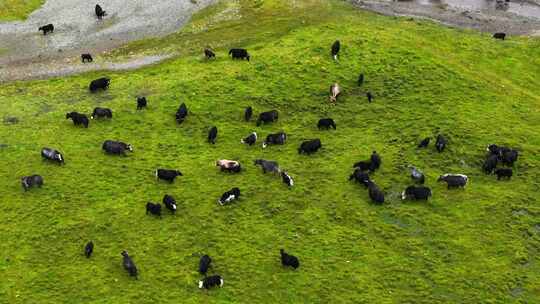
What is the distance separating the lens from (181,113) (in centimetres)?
4109

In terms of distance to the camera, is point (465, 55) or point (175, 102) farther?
point (465, 55)

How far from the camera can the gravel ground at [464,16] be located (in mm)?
59312

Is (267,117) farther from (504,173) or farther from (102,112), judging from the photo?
(504,173)

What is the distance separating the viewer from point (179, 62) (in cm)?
4962

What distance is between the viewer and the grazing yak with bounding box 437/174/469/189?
115ft

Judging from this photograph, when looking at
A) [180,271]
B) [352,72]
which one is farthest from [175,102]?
[180,271]

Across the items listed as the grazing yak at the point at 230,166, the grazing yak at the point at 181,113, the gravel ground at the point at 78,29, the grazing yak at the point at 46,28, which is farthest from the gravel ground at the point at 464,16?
the grazing yak at the point at 230,166

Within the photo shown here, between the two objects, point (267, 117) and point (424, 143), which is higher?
point (267, 117)

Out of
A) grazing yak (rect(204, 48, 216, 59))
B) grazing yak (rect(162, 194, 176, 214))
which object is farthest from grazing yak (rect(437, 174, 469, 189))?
grazing yak (rect(204, 48, 216, 59))

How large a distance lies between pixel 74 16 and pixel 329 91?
26.4m

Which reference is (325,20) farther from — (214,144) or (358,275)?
(358,275)

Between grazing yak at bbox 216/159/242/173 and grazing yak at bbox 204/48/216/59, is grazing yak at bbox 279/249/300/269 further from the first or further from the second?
grazing yak at bbox 204/48/216/59

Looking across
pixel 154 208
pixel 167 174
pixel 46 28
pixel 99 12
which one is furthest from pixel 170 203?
pixel 99 12

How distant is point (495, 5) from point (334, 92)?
2827 cm
